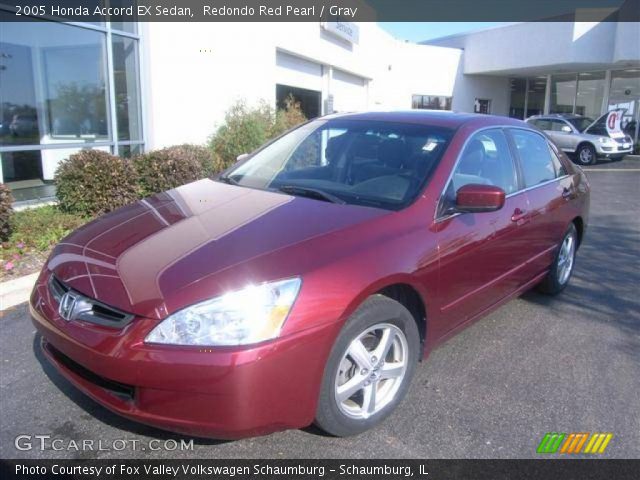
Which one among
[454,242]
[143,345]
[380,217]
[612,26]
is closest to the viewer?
[143,345]

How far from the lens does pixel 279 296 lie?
232 centimetres

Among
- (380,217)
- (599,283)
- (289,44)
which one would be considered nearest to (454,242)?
(380,217)

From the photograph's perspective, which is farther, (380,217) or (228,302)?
(380,217)

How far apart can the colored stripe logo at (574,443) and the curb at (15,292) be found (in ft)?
13.3

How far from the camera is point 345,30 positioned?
17.0m

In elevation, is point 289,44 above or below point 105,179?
above

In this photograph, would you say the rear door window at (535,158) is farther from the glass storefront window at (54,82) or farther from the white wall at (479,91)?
the white wall at (479,91)

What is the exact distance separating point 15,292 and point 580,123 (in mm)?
19462

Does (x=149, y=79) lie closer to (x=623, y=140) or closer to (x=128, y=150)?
(x=128, y=150)

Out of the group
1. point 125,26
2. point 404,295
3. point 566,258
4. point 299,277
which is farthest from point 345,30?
point 299,277

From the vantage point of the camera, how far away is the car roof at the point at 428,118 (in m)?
3.77

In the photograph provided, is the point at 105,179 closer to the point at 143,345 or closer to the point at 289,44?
the point at 143,345

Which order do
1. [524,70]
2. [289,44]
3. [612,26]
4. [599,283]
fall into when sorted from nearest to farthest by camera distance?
[599,283] < [289,44] < [612,26] < [524,70]

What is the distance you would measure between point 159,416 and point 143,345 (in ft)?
1.06
